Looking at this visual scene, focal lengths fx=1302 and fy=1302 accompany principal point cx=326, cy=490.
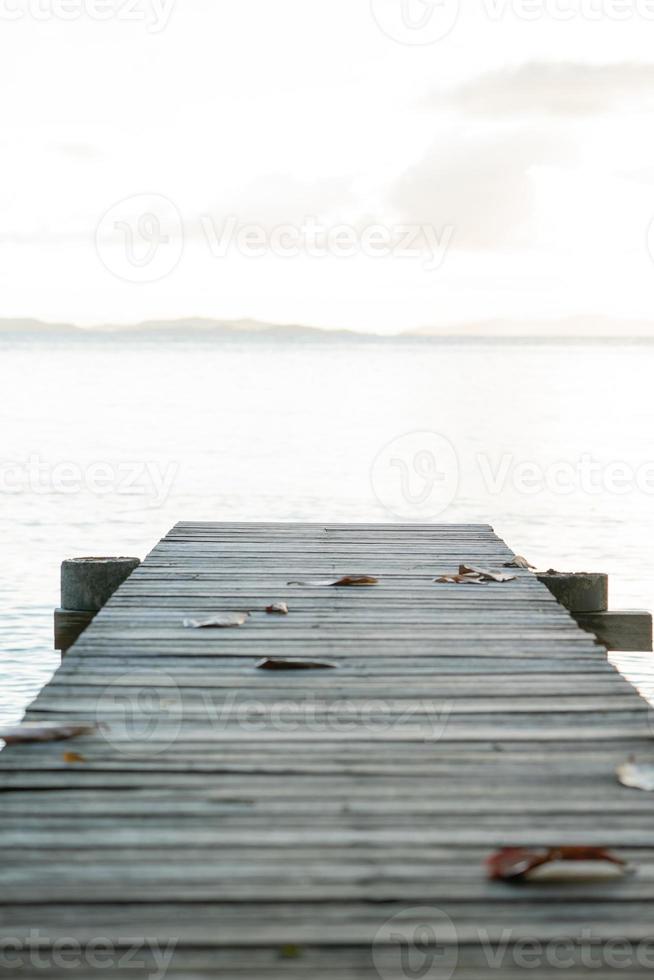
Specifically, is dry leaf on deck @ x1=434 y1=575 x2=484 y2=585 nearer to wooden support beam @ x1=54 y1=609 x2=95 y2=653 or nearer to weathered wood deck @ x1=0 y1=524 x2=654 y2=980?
weathered wood deck @ x1=0 y1=524 x2=654 y2=980

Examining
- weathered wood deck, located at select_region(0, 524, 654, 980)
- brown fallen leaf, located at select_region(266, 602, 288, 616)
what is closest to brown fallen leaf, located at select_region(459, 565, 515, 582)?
weathered wood deck, located at select_region(0, 524, 654, 980)

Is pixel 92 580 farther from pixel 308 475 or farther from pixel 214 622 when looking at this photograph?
pixel 308 475

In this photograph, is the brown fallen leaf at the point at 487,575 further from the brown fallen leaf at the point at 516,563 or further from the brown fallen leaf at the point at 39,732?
the brown fallen leaf at the point at 39,732

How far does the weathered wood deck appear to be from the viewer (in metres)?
2.95

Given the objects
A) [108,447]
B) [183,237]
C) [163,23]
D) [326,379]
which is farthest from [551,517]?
[326,379]

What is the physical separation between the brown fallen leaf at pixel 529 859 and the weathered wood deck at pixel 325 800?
5 centimetres

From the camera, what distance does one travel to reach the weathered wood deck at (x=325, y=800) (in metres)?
2.95

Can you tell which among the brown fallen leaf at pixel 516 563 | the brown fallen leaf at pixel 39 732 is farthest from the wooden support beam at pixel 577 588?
the brown fallen leaf at pixel 39 732

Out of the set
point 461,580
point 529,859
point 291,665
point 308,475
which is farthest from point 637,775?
point 308,475

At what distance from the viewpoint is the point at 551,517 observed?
78.6ft

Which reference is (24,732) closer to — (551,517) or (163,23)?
(163,23)

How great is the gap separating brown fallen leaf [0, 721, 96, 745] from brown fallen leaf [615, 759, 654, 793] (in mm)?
1690

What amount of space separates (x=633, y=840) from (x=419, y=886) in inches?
24.8

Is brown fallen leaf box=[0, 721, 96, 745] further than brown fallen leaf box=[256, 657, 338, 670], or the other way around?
brown fallen leaf box=[256, 657, 338, 670]
